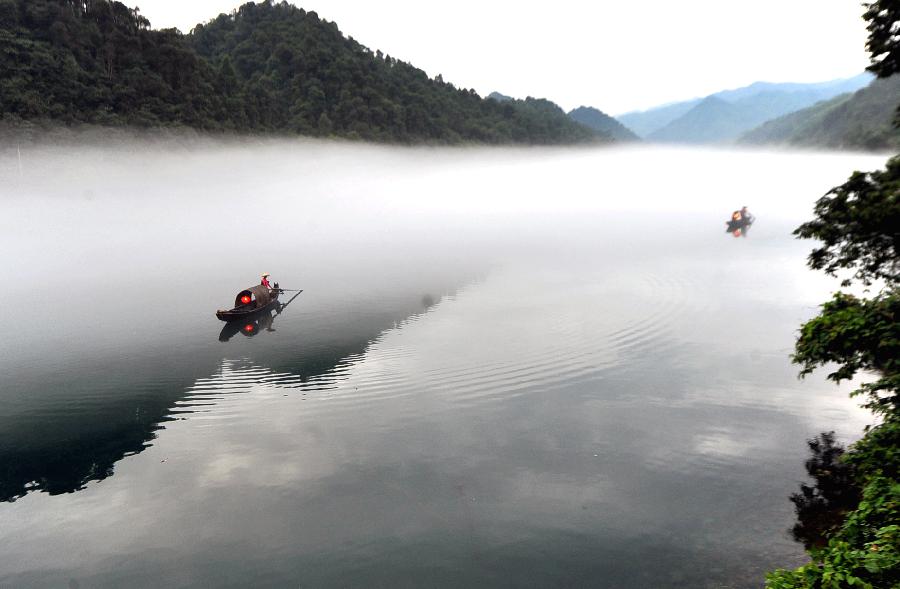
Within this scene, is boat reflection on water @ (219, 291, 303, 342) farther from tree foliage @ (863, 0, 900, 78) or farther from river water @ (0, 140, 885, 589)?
tree foliage @ (863, 0, 900, 78)

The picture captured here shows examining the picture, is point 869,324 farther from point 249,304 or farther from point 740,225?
point 740,225

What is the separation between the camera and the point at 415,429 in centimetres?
3067

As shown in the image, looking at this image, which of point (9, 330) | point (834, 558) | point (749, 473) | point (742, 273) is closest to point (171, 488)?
point (834, 558)

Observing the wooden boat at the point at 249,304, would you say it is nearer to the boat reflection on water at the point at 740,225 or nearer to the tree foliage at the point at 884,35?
the tree foliage at the point at 884,35

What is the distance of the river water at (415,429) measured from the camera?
19.8 meters

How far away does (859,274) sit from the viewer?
67.2 feet

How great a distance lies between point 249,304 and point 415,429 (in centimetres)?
3235

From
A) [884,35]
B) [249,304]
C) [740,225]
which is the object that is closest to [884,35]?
[884,35]

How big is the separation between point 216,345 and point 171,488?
27034mm

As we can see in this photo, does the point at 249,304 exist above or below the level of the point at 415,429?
above

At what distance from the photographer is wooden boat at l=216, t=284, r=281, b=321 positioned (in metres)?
52.5

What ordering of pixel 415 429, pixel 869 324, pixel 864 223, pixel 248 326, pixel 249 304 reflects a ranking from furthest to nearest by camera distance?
pixel 249 304 < pixel 248 326 < pixel 415 429 < pixel 864 223 < pixel 869 324

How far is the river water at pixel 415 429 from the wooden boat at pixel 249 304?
80.7 inches

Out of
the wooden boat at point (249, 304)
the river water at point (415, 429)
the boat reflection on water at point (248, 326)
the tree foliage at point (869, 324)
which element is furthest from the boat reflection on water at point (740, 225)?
the tree foliage at point (869, 324)
